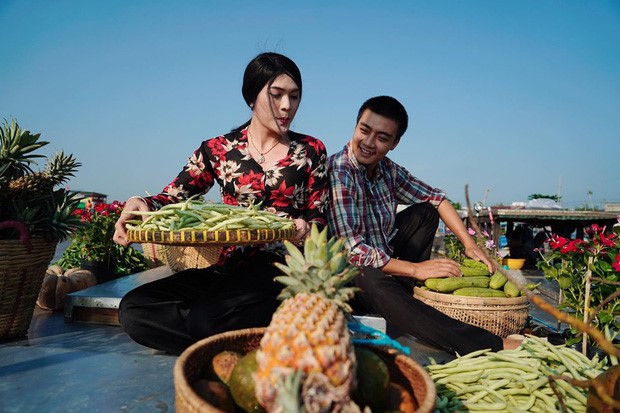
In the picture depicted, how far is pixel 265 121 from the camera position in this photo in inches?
128

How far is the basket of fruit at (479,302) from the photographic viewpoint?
3662mm

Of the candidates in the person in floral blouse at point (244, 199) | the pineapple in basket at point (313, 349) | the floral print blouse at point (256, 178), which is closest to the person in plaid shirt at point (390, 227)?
the floral print blouse at point (256, 178)

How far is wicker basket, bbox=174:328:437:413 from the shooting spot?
124 centimetres

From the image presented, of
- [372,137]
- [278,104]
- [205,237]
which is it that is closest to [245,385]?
[205,237]

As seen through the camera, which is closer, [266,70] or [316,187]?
[266,70]

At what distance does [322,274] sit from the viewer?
4.84 ft

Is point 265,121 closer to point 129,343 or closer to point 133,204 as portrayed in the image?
point 133,204

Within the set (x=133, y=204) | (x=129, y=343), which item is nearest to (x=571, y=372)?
(x=133, y=204)

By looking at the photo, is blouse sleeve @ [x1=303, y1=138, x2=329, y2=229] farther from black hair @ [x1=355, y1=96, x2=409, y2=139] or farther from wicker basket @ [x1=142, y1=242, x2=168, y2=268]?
wicker basket @ [x1=142, y1=242, x2=168, y2=268]

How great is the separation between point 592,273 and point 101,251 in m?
5.82

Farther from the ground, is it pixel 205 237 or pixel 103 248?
pixel 205 237

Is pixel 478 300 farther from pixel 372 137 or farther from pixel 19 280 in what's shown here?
pixel 19 280

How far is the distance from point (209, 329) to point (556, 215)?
14.2 m

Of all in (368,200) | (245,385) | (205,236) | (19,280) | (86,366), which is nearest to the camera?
(245,385)
